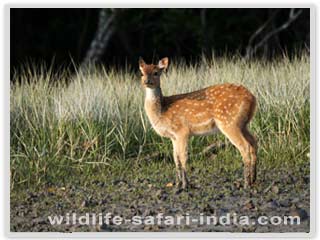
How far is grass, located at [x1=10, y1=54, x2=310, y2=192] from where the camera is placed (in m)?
7.67

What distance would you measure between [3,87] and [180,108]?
143cm

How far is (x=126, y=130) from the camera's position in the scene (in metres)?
8.12

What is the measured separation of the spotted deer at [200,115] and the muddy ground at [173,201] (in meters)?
0.15

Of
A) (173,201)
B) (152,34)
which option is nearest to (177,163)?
(173,201)

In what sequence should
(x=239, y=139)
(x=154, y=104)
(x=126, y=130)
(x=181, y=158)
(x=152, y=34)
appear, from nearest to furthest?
(x=239, y=139) < (x=181, y=158) < (x=154, y=104) < (x=126, y=130) < (x=152, y=34)

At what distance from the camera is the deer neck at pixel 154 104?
24.4 ft

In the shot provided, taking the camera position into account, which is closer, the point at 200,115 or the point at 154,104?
the point at 200,115

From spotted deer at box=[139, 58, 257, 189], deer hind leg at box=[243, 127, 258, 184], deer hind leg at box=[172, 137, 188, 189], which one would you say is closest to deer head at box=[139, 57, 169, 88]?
spotted deer at box=[139, 58, 257, 189]

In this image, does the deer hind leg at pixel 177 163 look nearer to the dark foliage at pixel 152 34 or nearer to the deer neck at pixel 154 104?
the deer neck at pixel 154 104

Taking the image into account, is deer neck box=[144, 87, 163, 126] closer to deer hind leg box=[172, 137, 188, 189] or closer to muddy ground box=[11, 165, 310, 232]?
deer hind leg box=[172, 137, 188, 189]

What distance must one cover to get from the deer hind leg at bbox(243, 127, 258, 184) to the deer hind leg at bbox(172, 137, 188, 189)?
470 millimetres

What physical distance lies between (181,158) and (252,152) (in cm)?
54

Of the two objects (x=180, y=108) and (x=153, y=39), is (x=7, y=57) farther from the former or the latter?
(x=153, y=39)

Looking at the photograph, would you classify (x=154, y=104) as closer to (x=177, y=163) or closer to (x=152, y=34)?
(x=177, y=163)
